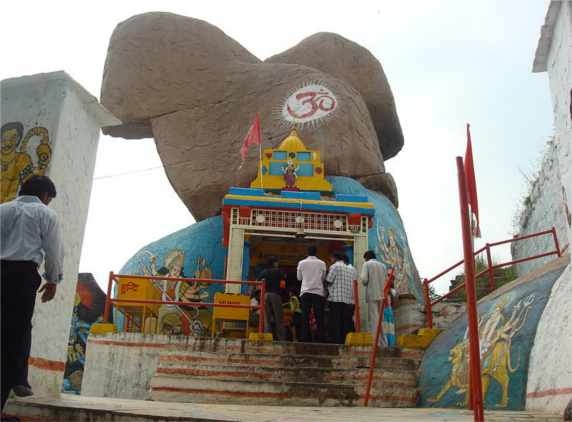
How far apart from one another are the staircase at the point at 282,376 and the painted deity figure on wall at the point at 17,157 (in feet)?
11.7

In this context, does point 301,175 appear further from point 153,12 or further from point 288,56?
point 153,12

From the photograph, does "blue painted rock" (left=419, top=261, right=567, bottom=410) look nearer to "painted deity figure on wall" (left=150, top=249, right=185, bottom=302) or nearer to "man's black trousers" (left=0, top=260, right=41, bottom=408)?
"man's black trousers" (left=0, top=260, right=41, bottom=408)

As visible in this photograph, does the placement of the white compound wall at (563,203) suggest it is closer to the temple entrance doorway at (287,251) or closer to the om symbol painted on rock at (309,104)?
the temple entrance doorway at (287,251)

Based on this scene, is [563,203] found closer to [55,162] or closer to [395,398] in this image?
[395,398]

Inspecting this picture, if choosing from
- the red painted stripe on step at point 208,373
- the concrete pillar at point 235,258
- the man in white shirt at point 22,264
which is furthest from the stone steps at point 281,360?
the man in white shirt at point 22,264

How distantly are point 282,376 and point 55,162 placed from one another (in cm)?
405

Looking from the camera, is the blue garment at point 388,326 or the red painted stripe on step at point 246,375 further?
the blue garment at point 388,326

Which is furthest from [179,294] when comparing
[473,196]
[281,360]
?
[473,196]

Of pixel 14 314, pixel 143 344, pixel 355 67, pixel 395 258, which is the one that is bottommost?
pixel 14 314

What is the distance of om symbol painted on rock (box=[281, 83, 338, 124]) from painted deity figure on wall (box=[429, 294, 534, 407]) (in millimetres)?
10083

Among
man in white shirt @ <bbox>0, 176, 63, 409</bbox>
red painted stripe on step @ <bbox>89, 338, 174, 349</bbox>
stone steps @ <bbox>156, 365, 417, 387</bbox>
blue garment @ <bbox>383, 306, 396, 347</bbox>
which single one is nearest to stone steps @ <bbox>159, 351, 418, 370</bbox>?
stone steps @ <bbox>156, 365, 417, 387</bbox>

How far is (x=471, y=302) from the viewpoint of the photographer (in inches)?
127

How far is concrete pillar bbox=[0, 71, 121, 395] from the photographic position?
454 centimetres

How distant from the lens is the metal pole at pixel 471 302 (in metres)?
3.05
